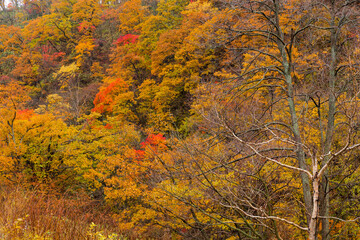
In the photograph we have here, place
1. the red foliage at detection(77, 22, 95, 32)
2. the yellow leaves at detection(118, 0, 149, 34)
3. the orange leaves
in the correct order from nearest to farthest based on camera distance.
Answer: the orange leaves < the yellow leaves at detection(118, 0, 149, 34) < the red foliage at detection(77, 22, 95, 32)

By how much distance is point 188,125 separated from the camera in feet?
53.1

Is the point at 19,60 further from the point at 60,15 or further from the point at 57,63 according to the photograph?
the point at 60,15

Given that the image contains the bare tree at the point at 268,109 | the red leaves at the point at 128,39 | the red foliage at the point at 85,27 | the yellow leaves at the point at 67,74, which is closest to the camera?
the bare tree at the point at 268,109

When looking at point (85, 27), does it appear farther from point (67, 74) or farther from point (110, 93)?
point (110, 93)

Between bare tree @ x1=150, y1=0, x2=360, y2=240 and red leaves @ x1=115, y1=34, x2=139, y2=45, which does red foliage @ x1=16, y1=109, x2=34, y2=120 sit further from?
bare tree @ x1=150, y1=0, x2=360, y2=240

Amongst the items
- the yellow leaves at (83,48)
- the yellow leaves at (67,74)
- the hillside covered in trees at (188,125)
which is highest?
the yellow leaves at (83,48)

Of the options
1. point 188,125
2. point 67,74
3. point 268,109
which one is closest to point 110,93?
point 188,125

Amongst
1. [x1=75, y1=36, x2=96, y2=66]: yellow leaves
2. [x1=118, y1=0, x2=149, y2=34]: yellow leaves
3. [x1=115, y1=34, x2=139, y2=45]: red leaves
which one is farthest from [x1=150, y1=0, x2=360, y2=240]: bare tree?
[x1=75, y1=36, x2=96, y2=66]: yellow leaves

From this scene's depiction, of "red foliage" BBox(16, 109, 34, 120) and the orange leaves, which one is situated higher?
"red foliage" BBox(16, 109, 34, 120)

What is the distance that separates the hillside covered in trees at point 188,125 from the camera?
13.8ft

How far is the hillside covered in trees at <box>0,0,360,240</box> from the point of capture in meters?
4.20

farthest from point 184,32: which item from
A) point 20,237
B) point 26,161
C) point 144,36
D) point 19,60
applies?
point 19,60

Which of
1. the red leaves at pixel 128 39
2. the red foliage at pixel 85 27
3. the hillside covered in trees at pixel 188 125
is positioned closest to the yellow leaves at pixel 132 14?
the hillside covered in trees at pixel 188 125

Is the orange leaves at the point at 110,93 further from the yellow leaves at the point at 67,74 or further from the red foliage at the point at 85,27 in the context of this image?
the red foliage at the point at 85,27
